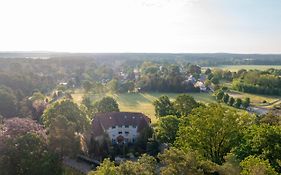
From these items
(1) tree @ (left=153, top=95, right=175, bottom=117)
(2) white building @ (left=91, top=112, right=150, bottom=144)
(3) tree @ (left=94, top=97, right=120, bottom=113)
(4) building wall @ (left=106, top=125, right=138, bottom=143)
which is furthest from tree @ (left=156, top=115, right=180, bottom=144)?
(3) tree @ (left=94, top=97, right=120, bottom=113)

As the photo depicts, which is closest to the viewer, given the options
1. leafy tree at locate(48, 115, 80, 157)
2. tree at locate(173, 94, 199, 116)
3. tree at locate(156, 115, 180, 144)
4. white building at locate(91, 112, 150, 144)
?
leafy tree at locate(48, 115, 80, 157)

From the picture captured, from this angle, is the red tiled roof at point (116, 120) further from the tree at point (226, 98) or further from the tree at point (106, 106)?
the tree at point (226, 98)

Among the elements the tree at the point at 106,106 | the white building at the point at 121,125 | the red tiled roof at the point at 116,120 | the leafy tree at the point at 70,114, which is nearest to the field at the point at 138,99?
the tree at the point at 106,106

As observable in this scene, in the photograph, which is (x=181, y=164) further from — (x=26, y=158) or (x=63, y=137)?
(x=63, y=137)

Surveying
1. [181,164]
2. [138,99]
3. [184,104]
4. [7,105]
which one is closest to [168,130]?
[184,104]

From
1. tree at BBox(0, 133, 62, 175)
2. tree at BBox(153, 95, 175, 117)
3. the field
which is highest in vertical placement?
tree at BBox(0, 133, 62, 175)

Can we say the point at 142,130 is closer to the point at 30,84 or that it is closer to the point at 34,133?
the point at 34,133

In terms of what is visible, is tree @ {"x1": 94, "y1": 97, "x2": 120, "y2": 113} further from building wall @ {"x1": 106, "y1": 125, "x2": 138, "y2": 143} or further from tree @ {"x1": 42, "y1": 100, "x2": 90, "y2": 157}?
tree @ {"x1": 42, "y1": 100, "x2": 90, "y2": 157}

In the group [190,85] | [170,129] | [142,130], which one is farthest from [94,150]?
[190,85]
